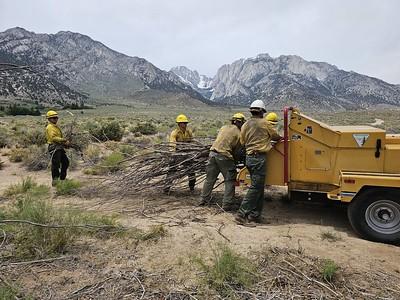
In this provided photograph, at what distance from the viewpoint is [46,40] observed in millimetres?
181625

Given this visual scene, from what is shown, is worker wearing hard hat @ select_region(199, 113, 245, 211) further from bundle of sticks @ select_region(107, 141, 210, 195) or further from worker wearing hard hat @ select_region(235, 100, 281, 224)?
bundle of sticks @ select_region(107, 141, 210, 195)

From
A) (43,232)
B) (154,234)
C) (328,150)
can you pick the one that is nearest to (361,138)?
(328,150)

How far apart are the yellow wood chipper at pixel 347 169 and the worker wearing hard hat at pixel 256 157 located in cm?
23

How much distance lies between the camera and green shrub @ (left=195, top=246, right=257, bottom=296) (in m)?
4.05

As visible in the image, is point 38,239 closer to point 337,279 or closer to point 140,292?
point 140,292

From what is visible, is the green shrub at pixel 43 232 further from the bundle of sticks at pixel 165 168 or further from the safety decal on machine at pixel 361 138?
the safety decal on machine at pixel 361 138

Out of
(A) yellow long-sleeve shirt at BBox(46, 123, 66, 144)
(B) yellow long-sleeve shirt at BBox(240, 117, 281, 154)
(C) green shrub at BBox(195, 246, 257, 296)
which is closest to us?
(C) green shrub at BBox(195, 246, 257, 296)

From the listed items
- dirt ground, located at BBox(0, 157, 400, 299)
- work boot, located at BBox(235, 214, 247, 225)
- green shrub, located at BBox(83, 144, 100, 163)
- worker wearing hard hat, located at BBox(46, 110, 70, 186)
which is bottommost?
dirt ground, located at BBox(0, 157, 400, 299)

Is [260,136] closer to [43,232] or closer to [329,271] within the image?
[329,271]

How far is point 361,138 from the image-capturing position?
19.0 feet

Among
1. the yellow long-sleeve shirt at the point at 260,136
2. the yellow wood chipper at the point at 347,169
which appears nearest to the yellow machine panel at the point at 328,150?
the yellow wood chipper at the point at 347,169

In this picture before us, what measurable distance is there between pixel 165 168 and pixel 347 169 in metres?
3.76

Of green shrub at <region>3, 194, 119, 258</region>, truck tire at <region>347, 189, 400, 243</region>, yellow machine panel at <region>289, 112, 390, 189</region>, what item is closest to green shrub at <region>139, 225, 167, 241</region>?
green shrub at <region>3, 194, 119, 258</region>

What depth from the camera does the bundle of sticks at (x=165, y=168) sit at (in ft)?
25.7
